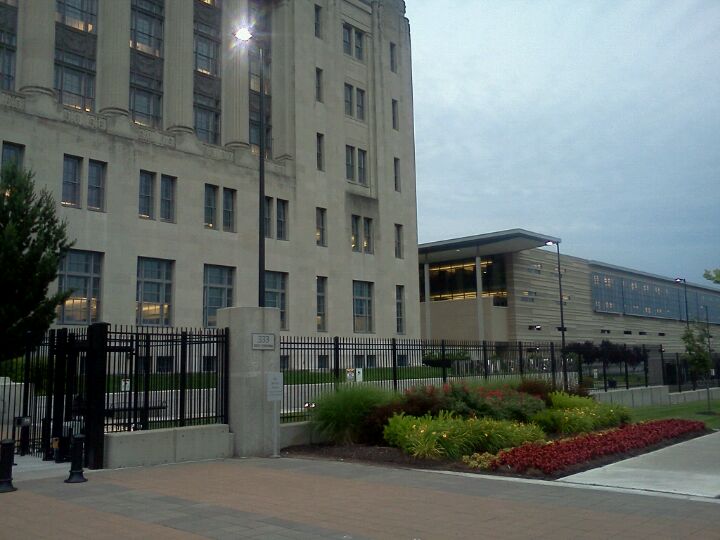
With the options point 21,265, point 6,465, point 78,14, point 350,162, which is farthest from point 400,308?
point 6,465

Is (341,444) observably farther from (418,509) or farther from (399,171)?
(399,171)

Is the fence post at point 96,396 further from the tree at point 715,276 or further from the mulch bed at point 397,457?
the tree at point 715,276

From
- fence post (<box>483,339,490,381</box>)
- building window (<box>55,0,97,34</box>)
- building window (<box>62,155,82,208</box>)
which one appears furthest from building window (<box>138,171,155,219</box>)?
fence post (<box>483,339,490,381</box>)

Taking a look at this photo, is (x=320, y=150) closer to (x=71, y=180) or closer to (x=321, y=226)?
(x=321, y=226)

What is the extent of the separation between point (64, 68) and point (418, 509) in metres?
34.2

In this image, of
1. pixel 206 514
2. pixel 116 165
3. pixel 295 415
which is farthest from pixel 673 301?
pixel 206 514

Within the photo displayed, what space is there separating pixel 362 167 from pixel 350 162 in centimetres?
118

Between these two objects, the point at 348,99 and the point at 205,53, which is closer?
the point at 205,53

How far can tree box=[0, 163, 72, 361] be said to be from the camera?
74.9ft

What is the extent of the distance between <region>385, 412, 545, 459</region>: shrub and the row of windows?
1797 cm

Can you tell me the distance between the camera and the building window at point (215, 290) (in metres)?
40.6

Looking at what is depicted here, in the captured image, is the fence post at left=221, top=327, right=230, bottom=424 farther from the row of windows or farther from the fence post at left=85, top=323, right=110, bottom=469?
the row of windows

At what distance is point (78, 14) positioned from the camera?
3825cm

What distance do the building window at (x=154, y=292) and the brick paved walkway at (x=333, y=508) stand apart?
981 inches
